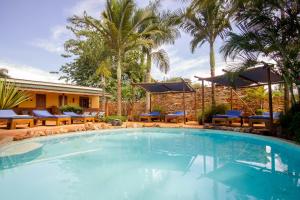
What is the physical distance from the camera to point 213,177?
4.67 metres

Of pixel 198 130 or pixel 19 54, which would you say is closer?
pixel 198 130

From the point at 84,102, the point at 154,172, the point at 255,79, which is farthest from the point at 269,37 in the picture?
the point at 84,102

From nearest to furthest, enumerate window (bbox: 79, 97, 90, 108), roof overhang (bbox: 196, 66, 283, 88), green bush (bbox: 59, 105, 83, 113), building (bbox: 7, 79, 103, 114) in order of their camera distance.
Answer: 1. roof overhang (bbox: 196, 66, 283, 88)
2. building (bbox: 7, 79, 103, 114)
3. green bush (bbox: 59, 105, 83, 113)
4. window (bbox: 79, 97, 90, 108)

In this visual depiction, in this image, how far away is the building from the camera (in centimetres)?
1675

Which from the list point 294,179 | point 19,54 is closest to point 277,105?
point 294,179

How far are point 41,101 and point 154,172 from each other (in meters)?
17.6

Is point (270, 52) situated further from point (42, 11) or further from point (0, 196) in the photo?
point (42, 11)

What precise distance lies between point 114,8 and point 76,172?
12.2 m

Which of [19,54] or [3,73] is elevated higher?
[19,54]

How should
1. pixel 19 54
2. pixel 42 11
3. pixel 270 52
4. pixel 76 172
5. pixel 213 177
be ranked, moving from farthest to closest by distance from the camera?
pixel 19 54 < pixel 42 11 < pixel 270 52 < pixel 76 172 < pixel 213 177

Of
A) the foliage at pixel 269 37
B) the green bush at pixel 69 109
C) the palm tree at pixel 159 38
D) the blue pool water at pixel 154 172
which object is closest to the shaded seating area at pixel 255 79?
the foliage at pixel 269 37

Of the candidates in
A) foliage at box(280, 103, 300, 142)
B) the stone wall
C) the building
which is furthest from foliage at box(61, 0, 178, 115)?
foliage at box(280, 103, 300, 142)

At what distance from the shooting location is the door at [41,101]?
1917 centimetres

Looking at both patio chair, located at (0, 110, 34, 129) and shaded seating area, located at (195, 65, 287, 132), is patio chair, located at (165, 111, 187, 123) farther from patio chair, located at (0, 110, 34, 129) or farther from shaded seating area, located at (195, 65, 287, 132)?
patio chair, located at (0, 110, 34, 129)
